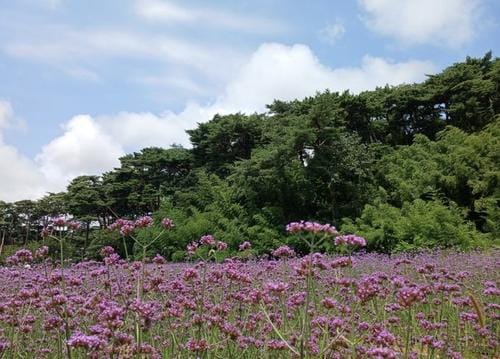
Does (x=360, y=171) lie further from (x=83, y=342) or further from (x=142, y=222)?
(x=83, y=342)

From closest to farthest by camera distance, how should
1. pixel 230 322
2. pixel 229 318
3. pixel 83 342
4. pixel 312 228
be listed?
pixel 83 342
pixel 312 228
pixel 230 322
pixel 229 318

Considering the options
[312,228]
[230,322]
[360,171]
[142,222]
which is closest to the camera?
[312,228]

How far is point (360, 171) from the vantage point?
19.7 m

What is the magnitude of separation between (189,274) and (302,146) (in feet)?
54.3

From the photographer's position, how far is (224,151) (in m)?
26.5

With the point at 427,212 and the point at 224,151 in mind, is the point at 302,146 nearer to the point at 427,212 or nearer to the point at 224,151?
the point at 427,212

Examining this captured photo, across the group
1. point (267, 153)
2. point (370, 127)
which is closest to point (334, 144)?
point (267, 153)

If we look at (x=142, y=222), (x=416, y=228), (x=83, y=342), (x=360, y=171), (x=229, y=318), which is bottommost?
(x=229, y=318)

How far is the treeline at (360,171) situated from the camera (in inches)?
692

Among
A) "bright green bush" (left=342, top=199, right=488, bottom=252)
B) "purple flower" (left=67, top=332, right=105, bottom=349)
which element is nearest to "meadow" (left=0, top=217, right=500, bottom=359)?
"purple flower" (left=67, top=332, right=105, bottom=349)

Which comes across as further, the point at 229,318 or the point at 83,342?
the point at 229,318

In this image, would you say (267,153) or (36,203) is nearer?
(267,153)

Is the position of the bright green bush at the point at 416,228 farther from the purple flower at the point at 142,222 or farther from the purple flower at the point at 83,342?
the purple flower at the point at 83,342

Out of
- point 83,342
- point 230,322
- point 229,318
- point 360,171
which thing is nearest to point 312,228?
point 83,342
